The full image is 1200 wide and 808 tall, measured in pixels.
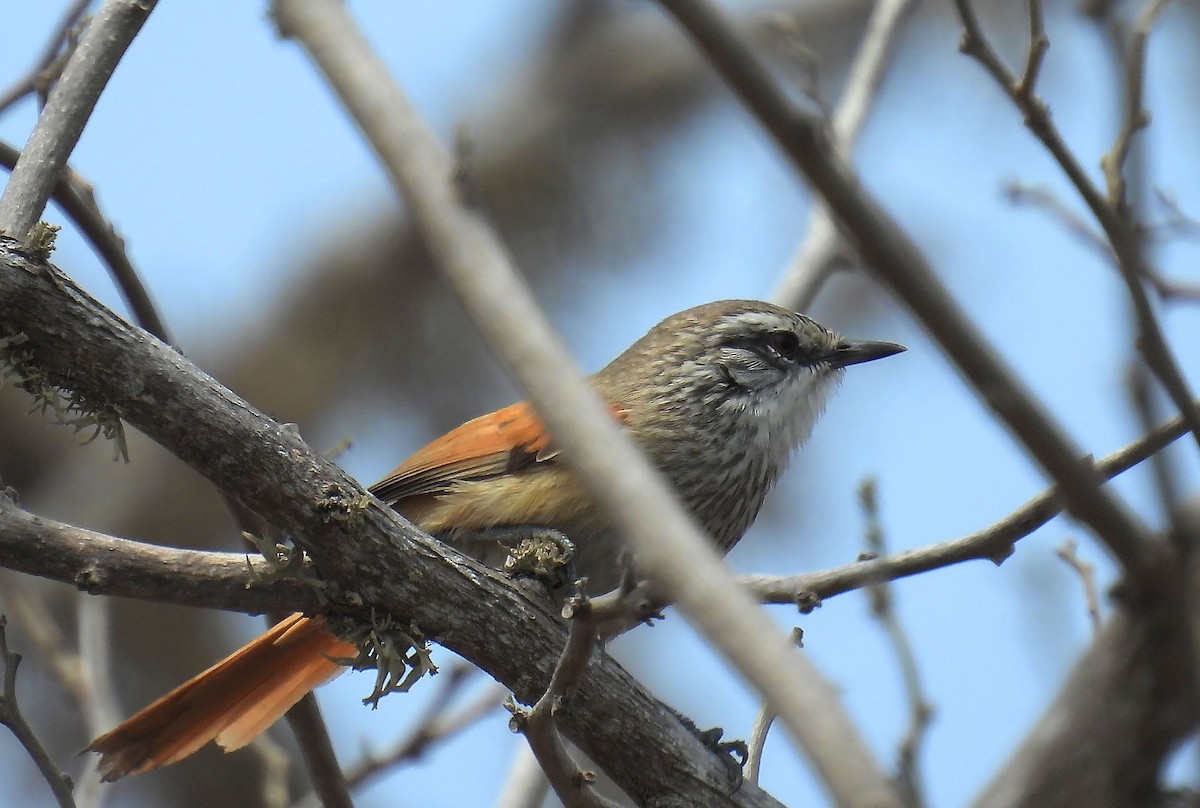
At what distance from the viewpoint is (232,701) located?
147 inches

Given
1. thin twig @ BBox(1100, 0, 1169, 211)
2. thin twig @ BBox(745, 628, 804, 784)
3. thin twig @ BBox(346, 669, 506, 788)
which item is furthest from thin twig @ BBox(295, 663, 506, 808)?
thin twig @ BBox(1100, 0, 1169, 211)

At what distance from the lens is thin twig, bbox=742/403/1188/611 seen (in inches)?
83.4

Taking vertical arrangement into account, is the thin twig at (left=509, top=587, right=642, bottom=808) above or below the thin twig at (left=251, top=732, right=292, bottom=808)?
below

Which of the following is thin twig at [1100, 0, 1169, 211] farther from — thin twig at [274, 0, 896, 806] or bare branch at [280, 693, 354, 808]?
bare branch at [280, 693, 354, 808]

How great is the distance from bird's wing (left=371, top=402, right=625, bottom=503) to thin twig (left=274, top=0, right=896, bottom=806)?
2.37 m

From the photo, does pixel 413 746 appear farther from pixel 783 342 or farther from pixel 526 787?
pixel 783 342

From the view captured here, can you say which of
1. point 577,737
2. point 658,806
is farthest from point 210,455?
point 658,806

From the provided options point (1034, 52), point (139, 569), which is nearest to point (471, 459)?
point (139, 569)

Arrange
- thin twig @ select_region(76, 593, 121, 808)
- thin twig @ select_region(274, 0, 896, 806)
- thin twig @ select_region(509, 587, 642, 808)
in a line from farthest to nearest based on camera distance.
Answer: thin twig @ select_region(76, 593, 121, 808)
thin twig @ select_region(509, 587, 642, 808)
thin twig @ select_region(274, 0, 896, 806)

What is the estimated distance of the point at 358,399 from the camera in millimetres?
7805

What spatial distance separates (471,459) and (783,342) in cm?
125

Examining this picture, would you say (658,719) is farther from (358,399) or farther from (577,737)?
(358,399)

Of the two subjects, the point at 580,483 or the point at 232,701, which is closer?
the point at 580,483

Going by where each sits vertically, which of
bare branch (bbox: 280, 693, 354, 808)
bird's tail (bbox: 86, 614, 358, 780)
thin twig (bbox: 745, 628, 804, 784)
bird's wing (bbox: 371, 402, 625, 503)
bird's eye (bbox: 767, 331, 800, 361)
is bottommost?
thin twig (bbox: 745, 628, 804, 784)
